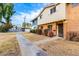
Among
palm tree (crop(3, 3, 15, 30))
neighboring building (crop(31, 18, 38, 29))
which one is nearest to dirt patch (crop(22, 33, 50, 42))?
neighboring building (crop(31, 18, 38, 29))

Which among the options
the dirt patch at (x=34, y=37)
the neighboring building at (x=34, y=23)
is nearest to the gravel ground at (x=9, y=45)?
the dirt patch at (x=34, y=37)

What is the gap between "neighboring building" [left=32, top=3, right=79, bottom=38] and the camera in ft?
8.59

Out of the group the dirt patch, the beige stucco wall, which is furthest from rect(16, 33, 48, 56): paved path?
the beige stucco wall

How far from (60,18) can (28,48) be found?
591 millimetres

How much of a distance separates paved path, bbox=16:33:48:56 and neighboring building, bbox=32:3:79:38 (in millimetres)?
282

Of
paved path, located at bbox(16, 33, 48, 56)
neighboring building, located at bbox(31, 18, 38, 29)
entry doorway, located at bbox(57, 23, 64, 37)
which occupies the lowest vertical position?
paved path, located at bbox(16, 33, 48, 56)

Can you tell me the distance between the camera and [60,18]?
266cm

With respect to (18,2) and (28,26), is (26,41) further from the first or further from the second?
(18,2)

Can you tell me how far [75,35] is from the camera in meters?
2.62

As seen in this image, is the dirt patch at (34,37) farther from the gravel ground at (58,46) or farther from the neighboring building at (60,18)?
the neighboring building at (60,18)

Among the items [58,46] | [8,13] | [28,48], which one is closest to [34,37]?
[28,48]

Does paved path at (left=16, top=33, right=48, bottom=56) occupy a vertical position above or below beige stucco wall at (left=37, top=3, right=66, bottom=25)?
below

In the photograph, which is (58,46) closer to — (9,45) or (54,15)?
(54,15)

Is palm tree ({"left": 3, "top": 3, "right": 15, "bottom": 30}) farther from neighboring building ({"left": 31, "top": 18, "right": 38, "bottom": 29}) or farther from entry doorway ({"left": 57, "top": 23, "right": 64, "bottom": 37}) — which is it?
entry doorway ({"left": 57, "top": 23, "right": 64, "bottom": 37})
